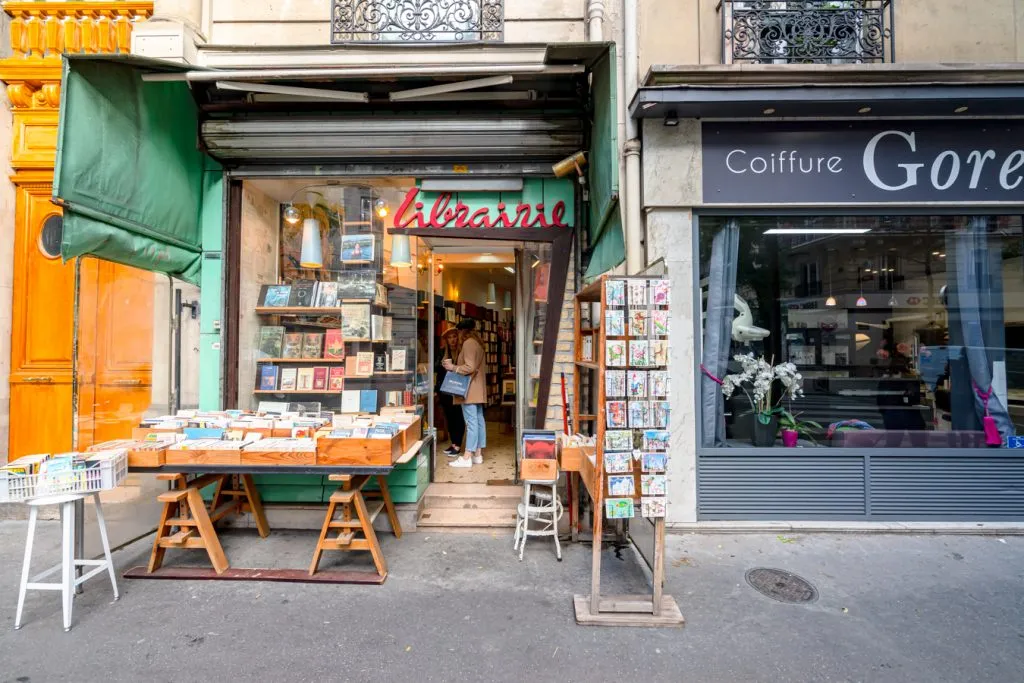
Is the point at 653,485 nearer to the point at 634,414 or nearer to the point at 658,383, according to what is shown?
the point at 634,414

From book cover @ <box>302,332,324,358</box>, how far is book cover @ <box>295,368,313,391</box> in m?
0.18

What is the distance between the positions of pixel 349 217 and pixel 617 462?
13.9 feet

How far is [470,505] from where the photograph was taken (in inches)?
205

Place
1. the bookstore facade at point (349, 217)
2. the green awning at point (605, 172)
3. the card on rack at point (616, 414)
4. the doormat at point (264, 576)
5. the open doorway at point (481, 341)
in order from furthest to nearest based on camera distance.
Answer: the open doorway at point (481, 341) < the bookstore facade at point (349, 217) < the green awning at point (605, 172) < the doormat at point (264, 576) < the card on rack at point (616, 414)

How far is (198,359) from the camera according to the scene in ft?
17.7

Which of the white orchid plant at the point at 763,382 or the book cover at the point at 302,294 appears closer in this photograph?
the white orchid plant at the point at 763,382

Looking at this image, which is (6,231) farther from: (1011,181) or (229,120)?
(1011,181)

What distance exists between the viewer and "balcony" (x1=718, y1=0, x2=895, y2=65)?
193 inches

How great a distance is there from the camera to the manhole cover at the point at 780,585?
3629 mm

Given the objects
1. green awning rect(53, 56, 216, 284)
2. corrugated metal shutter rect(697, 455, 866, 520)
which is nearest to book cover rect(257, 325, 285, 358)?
green awning rect(53, 56, 216, 284)

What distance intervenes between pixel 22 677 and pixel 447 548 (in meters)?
2.79

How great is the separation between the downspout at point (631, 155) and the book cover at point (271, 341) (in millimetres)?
4067

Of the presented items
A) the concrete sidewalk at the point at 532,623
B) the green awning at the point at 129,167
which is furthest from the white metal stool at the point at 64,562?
the green awning at the point at 129,167

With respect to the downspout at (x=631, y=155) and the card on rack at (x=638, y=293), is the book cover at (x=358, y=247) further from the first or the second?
the card on rack at (x=638, y=293)
